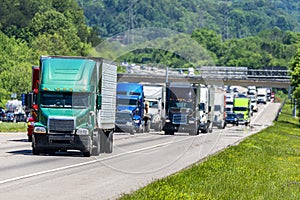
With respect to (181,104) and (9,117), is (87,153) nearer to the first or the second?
(181,104)

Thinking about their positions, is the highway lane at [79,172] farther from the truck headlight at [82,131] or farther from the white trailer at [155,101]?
the white trailer at [155,101]

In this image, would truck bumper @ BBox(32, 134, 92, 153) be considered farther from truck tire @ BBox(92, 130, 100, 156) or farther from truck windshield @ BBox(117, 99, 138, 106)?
truck windshield @ BBox(117, 99, 138, 106)

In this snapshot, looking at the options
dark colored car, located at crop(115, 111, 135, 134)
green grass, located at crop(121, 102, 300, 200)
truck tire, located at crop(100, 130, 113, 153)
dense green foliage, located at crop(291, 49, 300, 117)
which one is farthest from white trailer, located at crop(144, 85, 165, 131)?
green grass, located at crop(121, 102, 300, 200)

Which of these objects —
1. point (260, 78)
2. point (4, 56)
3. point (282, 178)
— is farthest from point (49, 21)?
point (282, 178)

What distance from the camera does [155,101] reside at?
69062 mm

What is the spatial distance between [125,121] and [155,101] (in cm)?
1036

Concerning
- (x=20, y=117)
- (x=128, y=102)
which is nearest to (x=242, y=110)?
(x=20, y=117)

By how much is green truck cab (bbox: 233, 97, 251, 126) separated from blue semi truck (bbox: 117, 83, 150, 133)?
1664 inches

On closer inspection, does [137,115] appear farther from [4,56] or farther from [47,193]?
[4,56]

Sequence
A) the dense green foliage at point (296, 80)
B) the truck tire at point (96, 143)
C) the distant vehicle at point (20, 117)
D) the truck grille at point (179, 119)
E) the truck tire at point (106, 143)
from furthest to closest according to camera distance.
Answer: the distant vehicle at point (20, 117) < the dense green foliage at point (296, 80) < the truck grille at point (179, 119) < the truck tire at point (106, 143) < the truck tire at point (96, 143)

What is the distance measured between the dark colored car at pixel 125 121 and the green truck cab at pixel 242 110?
44.9 m

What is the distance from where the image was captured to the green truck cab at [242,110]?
338 feet

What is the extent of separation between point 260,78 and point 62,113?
127 m

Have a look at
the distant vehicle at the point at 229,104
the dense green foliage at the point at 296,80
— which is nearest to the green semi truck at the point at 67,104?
the dense green foliage at the point at 296,80
